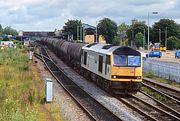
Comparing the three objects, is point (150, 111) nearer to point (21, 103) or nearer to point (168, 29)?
point (21, 103)

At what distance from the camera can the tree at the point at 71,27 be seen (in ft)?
459

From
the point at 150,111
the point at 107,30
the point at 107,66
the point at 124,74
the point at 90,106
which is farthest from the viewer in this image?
the point at 107,30

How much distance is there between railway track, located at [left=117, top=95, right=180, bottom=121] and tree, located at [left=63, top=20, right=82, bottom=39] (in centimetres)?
11633

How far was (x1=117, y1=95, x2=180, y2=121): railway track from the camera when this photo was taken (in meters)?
17.9

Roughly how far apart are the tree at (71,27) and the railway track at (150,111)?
11633 cm

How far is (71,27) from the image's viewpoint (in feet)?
461

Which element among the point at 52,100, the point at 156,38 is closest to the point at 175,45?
the point at 156,38

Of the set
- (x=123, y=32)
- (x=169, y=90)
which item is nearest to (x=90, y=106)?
(x=169, y=90)

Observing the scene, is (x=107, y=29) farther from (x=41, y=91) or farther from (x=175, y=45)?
(x=41, y=91)

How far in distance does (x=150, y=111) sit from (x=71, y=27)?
121571 millimetres

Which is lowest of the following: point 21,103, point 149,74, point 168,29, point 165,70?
point 149,74

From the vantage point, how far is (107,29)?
4269 inches

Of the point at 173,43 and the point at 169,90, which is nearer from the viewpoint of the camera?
the point at 169,90

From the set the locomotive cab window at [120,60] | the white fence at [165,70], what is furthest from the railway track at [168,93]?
the locomotive cab window at [120,60]
